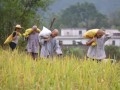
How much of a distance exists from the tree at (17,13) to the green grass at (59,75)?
9999 mm

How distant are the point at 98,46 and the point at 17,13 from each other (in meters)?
8.89

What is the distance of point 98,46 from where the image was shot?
9.33 m

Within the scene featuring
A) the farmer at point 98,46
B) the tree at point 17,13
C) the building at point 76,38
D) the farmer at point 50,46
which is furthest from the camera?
the building at point 76,38

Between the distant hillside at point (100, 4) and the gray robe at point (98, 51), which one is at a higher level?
the distant hillside at point (100, 4)

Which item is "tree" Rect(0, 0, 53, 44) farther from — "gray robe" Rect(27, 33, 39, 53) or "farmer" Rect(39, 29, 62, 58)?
"farmer" Rect(39, 29, 62, 58)

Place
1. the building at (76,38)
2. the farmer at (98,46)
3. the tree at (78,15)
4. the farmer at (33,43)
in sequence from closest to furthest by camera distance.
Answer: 1. the farmer at (98,46)
2. the farmer at (33,43)
3. the building at (76,38)
4. the tree at (78,15)

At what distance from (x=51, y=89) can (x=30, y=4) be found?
13.1 metres

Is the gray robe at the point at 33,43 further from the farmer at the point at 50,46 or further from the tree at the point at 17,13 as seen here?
the tree at the point at 17,13

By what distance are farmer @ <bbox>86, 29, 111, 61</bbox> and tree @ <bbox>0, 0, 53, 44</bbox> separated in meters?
8.30

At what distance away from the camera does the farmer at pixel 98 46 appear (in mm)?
9250

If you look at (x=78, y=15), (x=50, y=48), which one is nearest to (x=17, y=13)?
(x=50, y=48)

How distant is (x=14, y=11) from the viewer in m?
17.8

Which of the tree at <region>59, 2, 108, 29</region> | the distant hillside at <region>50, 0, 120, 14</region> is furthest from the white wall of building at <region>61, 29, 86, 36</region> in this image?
the distant hillside at <region>50, 0, 120, 14</region>

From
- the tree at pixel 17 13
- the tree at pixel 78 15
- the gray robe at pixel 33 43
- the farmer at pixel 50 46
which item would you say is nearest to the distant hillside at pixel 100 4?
the tree at pixel 78 15
